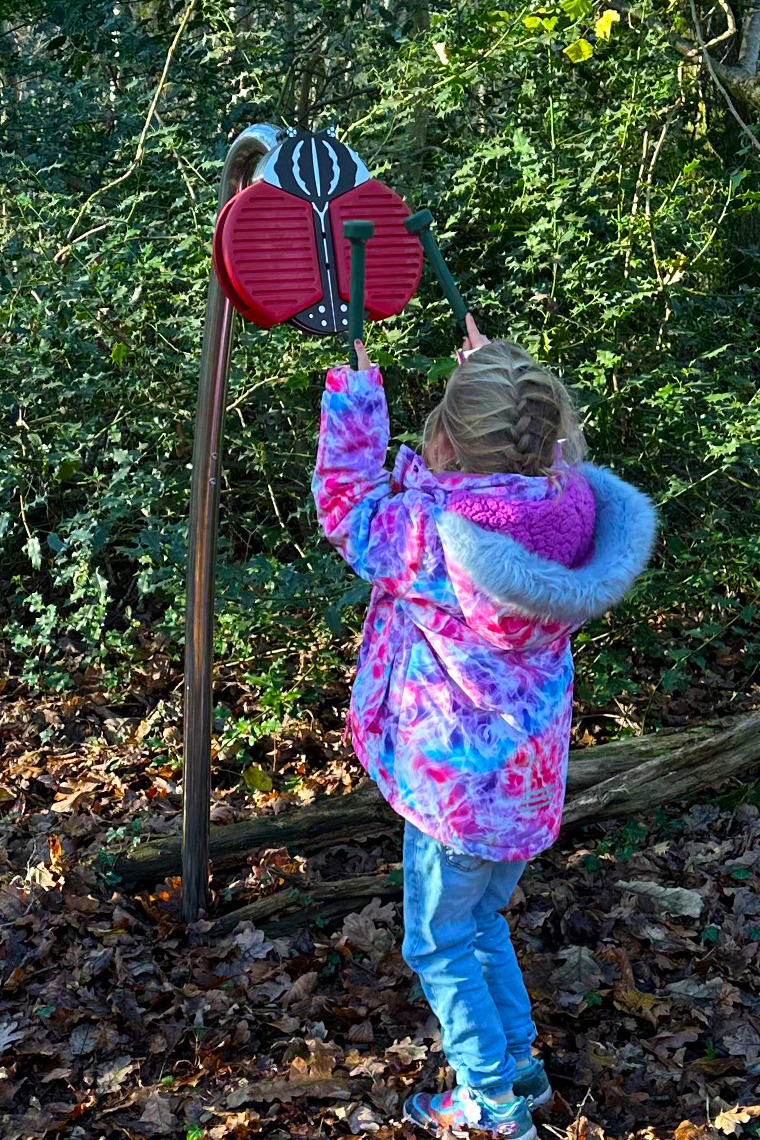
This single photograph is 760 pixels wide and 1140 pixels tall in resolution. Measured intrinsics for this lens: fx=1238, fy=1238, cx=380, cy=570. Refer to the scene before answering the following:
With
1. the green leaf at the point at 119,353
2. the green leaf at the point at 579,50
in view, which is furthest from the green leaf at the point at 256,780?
the green leaf at the point at 579,50

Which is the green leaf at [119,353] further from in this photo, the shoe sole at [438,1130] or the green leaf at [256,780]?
the shoe sole at [438,1130]

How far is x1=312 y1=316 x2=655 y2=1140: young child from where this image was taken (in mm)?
2531

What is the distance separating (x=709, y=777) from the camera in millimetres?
4520

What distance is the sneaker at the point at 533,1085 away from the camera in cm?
309

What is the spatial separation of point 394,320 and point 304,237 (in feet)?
5.99

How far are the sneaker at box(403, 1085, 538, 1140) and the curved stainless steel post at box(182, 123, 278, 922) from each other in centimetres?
98

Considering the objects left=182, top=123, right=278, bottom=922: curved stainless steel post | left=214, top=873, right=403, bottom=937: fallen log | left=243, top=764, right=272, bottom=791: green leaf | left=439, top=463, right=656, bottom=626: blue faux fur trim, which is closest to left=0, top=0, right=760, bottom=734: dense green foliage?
left=243, top=764, right=272, bottom=791: green leaf

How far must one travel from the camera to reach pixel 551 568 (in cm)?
254

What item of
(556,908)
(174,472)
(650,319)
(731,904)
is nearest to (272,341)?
(174,472)

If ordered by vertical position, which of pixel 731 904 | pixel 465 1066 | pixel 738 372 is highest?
pixel 738 372

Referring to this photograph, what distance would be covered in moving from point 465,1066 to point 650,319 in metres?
3.00

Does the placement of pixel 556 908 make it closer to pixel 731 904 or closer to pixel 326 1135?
pixel 731 904

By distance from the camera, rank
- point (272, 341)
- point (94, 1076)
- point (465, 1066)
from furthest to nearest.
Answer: point (272, 341) < point (94, 1076) < point (465, 1066)

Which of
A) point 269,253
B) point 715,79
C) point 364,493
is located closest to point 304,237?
point 269,253
